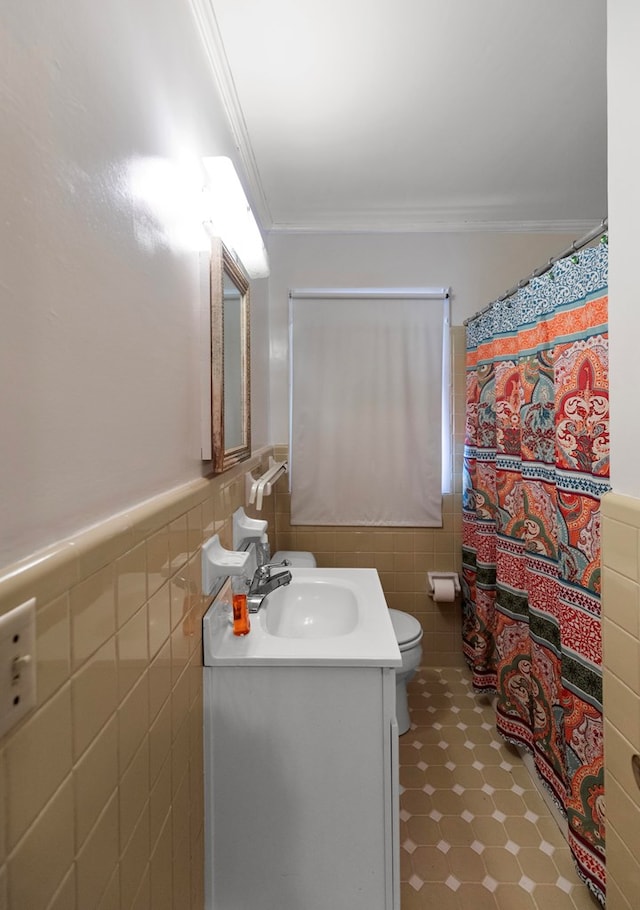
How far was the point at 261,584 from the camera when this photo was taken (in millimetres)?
1456

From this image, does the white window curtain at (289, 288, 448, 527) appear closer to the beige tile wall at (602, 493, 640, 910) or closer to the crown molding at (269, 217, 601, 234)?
the crown molding at (269, 217, 601, 234)

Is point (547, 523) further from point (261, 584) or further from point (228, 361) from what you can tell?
point (228, 361)

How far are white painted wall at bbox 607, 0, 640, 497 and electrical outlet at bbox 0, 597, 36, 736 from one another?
98cm

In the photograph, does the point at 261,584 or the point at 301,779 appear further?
the point at 261,584

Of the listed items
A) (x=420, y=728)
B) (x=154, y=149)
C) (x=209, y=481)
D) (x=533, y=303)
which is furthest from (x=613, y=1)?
(x=420, y=728)

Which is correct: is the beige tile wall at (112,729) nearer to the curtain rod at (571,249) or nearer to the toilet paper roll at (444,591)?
the curtain rod at (571,249)

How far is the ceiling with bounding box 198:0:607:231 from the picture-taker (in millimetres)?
1144

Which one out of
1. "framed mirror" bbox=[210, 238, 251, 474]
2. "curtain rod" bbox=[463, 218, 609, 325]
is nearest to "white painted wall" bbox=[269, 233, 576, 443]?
"curtain rod" bbox=[463, 218, 609, 325]

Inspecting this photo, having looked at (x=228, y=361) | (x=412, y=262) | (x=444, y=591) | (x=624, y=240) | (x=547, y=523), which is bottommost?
(x=444, y=591)

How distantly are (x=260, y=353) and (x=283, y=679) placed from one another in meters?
1.46

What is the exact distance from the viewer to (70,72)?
20.6 inches

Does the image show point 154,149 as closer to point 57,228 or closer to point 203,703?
point 57,228

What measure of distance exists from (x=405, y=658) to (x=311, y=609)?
516 mm

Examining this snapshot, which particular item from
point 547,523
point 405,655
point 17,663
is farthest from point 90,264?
point 405,655
